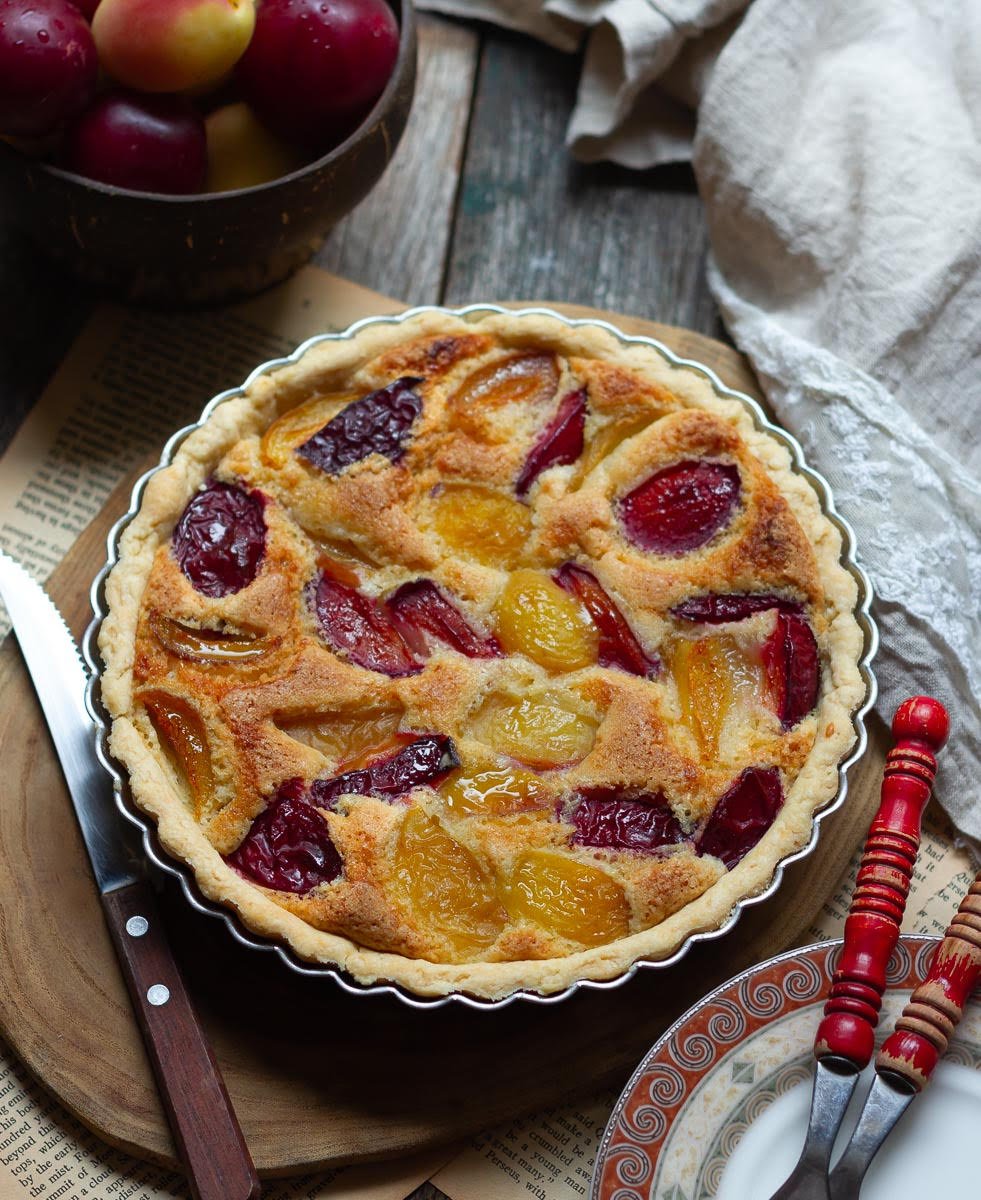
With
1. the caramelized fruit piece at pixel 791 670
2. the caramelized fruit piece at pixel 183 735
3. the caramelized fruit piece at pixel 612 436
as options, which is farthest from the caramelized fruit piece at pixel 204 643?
the caramelized fruit piece at pixel 791 670

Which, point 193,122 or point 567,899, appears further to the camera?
point 193,122

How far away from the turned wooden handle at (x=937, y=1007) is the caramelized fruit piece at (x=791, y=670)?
51 cm

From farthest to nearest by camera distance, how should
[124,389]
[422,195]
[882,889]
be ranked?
[422,195] < [124,389] < [882,889]

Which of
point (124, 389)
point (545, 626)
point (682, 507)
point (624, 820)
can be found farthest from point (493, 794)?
point (124, 389)

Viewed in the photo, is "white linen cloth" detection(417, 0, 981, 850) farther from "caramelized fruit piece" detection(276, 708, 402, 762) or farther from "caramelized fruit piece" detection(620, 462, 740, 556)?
"caramelized fruit piece" detection(276, 708, 402, 762)

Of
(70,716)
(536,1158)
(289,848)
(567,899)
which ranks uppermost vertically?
(567,899)

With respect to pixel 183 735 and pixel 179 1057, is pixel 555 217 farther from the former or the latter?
pixel 179 1057

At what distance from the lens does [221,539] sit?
115 inches

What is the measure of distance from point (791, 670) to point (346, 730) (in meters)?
0.95

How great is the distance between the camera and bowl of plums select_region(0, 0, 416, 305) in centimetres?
288

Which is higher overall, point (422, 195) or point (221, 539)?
point (422, 195)

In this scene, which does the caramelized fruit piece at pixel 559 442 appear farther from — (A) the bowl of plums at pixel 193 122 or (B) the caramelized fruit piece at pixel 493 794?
(A) the bowl of plums at pixel 193 122

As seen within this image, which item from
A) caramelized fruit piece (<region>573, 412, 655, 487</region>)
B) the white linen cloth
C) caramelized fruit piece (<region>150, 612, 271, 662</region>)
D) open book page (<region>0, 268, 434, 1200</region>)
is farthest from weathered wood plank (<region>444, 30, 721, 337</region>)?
caramelized fruit piece (<region>150, 612, 271, 662</region>)

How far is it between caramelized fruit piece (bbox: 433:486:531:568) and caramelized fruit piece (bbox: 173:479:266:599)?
1.33 feet
